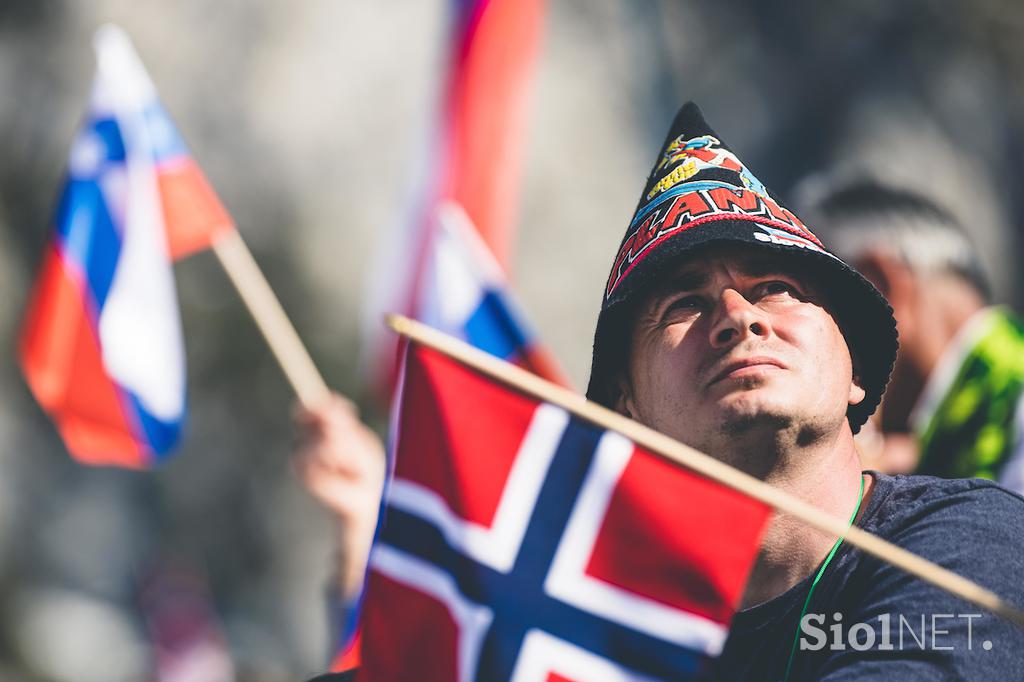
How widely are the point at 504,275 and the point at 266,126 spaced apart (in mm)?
4912

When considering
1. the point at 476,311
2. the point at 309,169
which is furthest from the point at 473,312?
the point at 309,169

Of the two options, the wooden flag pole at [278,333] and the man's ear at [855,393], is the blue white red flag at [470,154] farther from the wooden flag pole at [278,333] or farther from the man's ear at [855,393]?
the man's ear at [855,393]

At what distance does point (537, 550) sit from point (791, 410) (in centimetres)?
43

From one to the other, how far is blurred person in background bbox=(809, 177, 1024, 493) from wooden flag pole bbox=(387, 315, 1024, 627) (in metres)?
1.55

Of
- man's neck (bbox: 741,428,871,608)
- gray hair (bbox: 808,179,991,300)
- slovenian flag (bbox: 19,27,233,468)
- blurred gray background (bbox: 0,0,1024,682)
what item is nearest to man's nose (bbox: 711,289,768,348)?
man's neck (bbox: 741,428,871,608)

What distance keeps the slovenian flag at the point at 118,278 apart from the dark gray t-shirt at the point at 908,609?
221 cm

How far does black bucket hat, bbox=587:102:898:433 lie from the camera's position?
1970mm

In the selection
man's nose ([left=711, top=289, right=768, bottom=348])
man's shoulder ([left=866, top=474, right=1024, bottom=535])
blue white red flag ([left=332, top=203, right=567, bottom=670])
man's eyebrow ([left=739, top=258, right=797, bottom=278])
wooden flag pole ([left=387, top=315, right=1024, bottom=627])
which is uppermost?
blue white red flag ([left=332, top=203, right=567, bottom=670])

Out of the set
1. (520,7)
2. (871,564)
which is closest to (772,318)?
(871,564)

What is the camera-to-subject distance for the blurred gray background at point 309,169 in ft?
26.6

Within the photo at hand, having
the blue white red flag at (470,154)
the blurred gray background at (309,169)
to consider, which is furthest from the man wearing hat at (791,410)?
the blurred gray background at (309,169)

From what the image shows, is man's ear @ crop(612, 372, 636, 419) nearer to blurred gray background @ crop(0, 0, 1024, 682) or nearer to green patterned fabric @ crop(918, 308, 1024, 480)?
green patterned fabric @ crop(918, 308, 1024, 480)

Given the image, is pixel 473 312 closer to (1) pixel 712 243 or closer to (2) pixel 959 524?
(1) pixel 712 243

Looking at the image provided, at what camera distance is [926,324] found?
11.4ft
